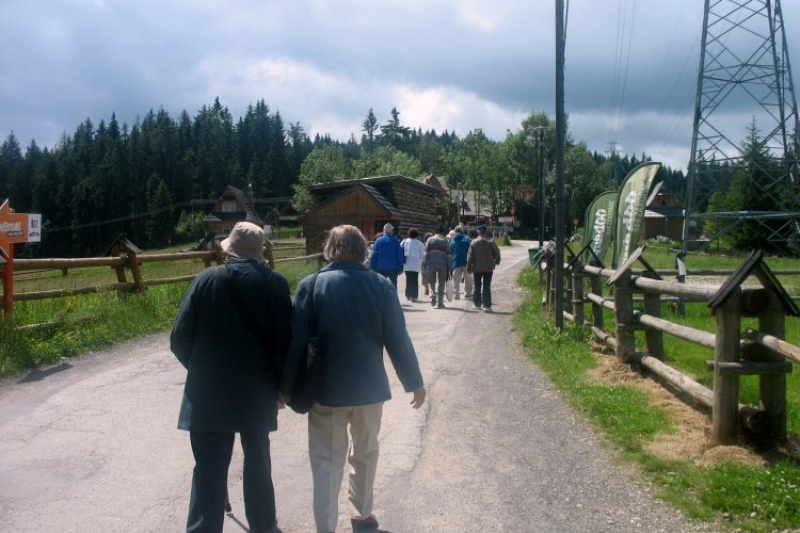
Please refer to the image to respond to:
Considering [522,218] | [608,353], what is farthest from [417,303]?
[522,218]

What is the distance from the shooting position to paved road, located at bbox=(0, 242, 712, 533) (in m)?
4.16

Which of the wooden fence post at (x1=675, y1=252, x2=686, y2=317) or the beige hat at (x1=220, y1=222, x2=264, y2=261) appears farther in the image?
the wooden fence post at (x1=675, y1=252, x2=686, y2=317)

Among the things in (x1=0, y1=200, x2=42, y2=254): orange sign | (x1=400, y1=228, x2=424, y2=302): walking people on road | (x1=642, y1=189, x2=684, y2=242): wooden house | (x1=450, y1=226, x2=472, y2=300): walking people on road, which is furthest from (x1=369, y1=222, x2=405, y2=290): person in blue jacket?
(x1=642, y1=189, x2=684, y2=242): wooden house

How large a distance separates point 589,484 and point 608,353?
4.65 m

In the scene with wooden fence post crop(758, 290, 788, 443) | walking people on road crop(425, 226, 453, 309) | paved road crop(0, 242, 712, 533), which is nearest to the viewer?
paved road crop(0, 242, 712, 533)

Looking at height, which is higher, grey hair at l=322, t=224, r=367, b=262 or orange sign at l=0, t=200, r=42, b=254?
orange sign at l=0, t=200, r=42, b=254

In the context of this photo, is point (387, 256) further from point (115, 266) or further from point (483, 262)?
point (115, 266)

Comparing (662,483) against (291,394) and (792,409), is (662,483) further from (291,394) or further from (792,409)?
(291,394)

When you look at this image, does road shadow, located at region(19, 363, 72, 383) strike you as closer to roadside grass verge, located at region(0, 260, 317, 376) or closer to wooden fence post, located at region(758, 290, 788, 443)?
roadside grass verge, located at region(0, 260, 317, 376)

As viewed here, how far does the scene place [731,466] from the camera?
4.62 m

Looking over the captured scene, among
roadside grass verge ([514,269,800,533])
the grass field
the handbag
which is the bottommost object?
roadside grass verge ([514,269,800,533])

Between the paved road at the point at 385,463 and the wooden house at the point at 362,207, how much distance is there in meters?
25.1

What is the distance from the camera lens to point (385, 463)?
522 cm

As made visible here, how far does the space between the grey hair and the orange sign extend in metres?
7.01
